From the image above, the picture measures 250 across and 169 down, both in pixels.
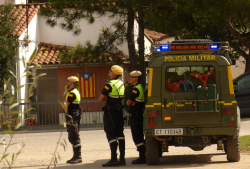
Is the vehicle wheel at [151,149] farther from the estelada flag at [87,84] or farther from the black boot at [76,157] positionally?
the estelada flag at [87,84]

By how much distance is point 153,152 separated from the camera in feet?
24.0

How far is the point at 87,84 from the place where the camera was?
1966 cm

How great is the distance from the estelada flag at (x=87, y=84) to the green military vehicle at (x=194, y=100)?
12542mm

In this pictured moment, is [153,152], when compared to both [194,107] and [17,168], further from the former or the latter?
[17,168]

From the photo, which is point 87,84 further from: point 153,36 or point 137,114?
point 137,114

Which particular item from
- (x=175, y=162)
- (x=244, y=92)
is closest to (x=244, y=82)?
(x=244, y=92)

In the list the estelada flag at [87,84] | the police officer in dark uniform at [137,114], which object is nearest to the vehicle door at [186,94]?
the police officer in dark uniform at [137,114]

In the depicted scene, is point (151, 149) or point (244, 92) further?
point (244, 92)

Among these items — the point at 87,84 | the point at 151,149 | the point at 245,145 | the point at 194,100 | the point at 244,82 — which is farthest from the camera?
the point at 87,84

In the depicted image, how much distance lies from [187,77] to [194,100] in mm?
464

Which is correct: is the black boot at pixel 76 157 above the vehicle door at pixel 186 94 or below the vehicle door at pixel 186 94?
below

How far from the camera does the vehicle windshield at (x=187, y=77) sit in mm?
7102

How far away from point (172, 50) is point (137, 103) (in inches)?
47.2

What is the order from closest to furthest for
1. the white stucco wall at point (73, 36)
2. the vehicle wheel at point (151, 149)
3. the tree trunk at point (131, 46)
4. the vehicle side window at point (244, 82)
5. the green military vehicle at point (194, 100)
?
the green military vehicle at point (194, 100), the vehicle wheel at point (151, 149), the vehicle side window at point (244, 82), the tree trunk at point (131, 46), the white stucco wall at point (73, 36)
